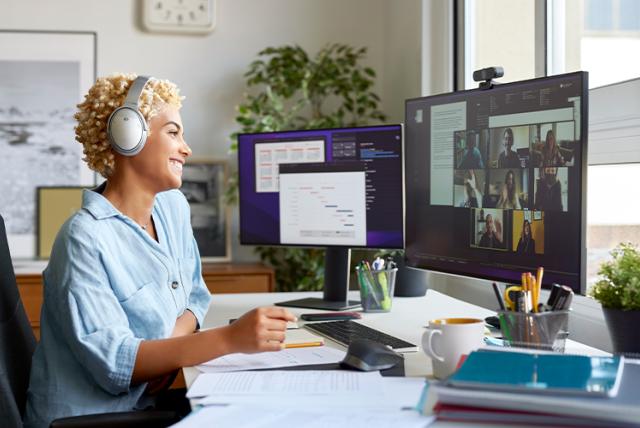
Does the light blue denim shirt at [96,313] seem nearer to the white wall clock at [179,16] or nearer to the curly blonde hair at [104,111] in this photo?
the curly blonde hair at [104,111]

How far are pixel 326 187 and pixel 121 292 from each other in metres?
0.80

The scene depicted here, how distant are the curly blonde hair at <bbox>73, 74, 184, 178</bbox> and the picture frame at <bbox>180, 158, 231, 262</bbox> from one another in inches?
77.1

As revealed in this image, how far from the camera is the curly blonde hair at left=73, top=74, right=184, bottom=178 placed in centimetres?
157

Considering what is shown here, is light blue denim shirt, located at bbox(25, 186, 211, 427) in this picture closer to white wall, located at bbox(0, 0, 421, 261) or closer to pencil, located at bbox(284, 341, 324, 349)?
pencil, located at bbox(284, 341, 324, 349)

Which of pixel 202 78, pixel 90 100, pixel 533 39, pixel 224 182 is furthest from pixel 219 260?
pixel 90 100

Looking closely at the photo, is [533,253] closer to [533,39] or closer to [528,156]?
[528,156]

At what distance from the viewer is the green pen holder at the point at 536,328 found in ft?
4.03

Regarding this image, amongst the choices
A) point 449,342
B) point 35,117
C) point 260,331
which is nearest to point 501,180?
point 449,342

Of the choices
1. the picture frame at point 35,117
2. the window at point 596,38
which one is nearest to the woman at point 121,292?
the window at point 596,38

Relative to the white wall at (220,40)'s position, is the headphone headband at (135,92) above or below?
below

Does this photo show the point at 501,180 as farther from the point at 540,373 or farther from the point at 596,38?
the point at 596,38

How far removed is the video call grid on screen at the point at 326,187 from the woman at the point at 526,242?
51cm

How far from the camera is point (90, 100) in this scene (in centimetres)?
159

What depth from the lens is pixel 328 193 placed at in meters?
2.08
